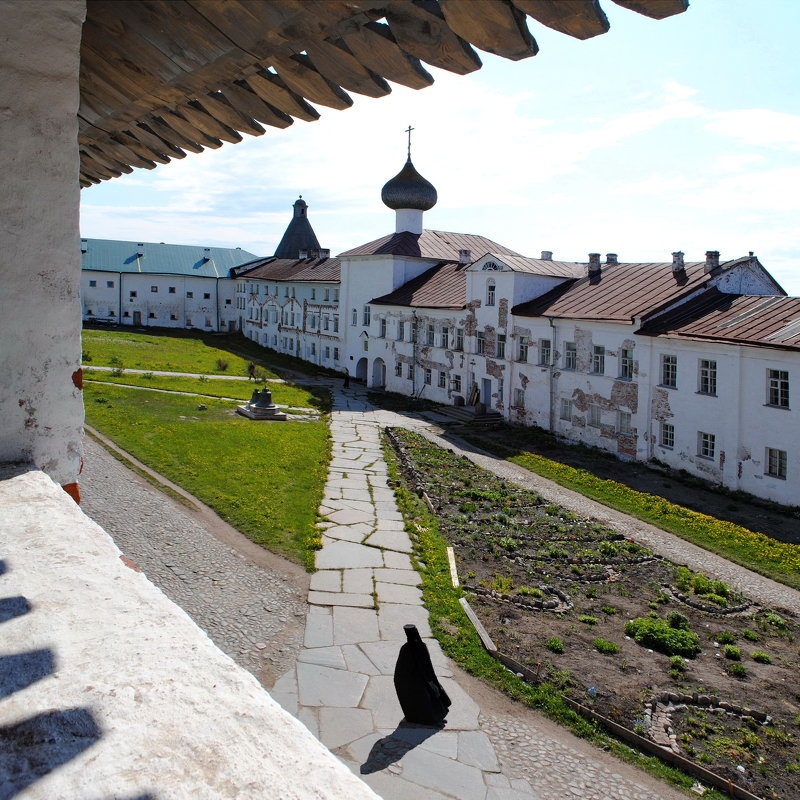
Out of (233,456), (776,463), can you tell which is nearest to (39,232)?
(233,456)

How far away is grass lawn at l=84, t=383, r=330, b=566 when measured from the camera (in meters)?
15.2

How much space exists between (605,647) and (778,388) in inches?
471

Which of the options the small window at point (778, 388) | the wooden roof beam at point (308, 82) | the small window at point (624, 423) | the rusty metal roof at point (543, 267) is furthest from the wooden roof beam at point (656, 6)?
the rusty metal roof at point (543, 267)

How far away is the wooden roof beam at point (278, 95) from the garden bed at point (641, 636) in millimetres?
8264

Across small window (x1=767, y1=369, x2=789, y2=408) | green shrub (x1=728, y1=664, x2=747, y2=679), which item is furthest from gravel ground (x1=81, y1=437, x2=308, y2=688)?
small window (x1=767, y1=369, x2=789, y2=408)

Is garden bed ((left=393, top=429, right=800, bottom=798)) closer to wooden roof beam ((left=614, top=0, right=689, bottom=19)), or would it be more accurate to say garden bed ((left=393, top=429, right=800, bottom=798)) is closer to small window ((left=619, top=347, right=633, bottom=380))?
wooden roof beam ((left=614, top=0, right=689, bottom=19))

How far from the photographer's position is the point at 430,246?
4194 centimetres

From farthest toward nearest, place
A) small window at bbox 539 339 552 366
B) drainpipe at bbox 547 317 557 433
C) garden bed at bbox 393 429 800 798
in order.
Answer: small window at bbox 539 339 552 366 < drainpipe at bbox 547 317 557 433 < garden bed at bbox 393 429 800 798

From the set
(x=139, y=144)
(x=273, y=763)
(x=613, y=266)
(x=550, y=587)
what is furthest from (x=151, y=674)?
(x=613, y=266)

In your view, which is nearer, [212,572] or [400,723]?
[400,723]

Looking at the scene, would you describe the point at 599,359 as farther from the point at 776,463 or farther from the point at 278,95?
the point at 278,95

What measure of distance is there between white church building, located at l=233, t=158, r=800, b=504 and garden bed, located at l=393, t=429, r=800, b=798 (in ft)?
21.4

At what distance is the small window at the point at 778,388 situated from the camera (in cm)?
1941

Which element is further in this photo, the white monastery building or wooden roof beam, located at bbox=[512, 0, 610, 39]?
the white monastery building
